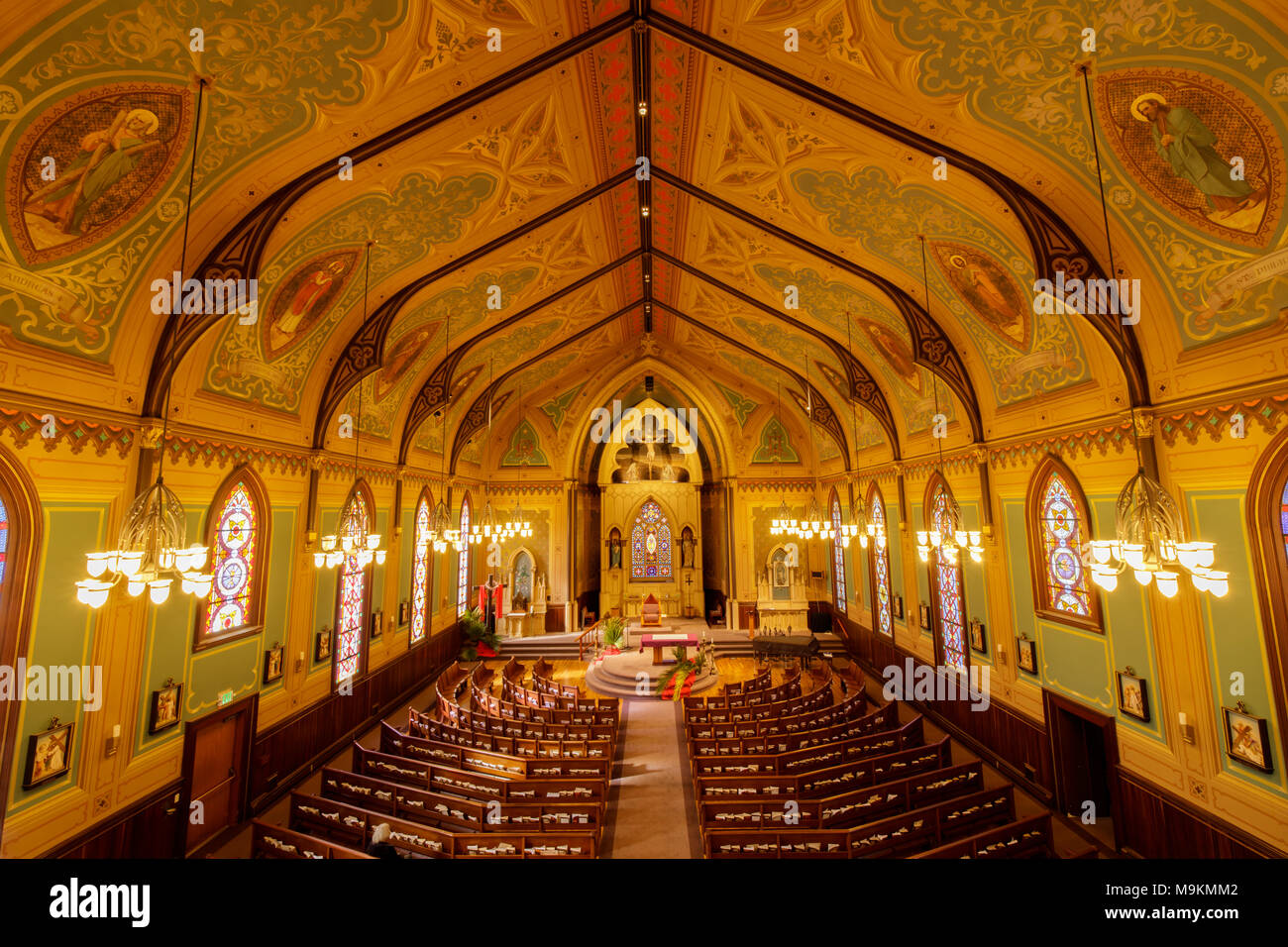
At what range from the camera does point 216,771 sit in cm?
945

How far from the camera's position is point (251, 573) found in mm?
10406

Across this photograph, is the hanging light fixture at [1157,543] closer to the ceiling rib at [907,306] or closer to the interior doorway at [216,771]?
the ceiling rib at [907,306]

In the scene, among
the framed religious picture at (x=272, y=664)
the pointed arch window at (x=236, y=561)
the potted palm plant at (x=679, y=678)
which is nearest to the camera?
the pointed arch window at (x=236, y=561)

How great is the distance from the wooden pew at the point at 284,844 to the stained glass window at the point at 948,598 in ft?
43.0

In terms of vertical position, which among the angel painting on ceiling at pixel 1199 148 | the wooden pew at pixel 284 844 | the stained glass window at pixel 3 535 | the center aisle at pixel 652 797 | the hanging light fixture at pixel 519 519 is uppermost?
the angel painting on ceiling at pixel 1199 148

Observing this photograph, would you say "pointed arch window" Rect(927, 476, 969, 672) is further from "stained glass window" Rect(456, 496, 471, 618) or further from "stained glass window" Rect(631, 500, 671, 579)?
"stained glass window" Rect(456, 496, 471, 618)

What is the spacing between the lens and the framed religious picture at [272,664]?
10.6m

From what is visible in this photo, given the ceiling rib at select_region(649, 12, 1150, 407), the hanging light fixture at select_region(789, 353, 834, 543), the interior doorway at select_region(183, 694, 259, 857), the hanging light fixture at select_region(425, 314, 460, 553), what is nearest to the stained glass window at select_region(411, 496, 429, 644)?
the hanging light fixture at select_region(425, 314, 460, 553)

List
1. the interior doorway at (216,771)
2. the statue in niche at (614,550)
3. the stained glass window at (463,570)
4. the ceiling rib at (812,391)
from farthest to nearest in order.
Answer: the statue in niche at (614,550), the stained glass window at (463,570), the ceiling rib at (812,391), the interior doorway at (216,771)

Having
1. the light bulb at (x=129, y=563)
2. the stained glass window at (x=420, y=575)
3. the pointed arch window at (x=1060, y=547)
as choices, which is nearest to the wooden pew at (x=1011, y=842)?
the pointed arch window at (x=1060, y=547)

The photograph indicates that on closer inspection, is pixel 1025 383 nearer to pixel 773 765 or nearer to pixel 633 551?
pixel 773 765

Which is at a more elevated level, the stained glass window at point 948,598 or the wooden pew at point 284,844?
the stained glass window at point 948,598

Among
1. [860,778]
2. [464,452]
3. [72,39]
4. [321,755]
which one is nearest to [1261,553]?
[860,778]

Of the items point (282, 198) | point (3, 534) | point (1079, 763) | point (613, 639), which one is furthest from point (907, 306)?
point (3, 534)
